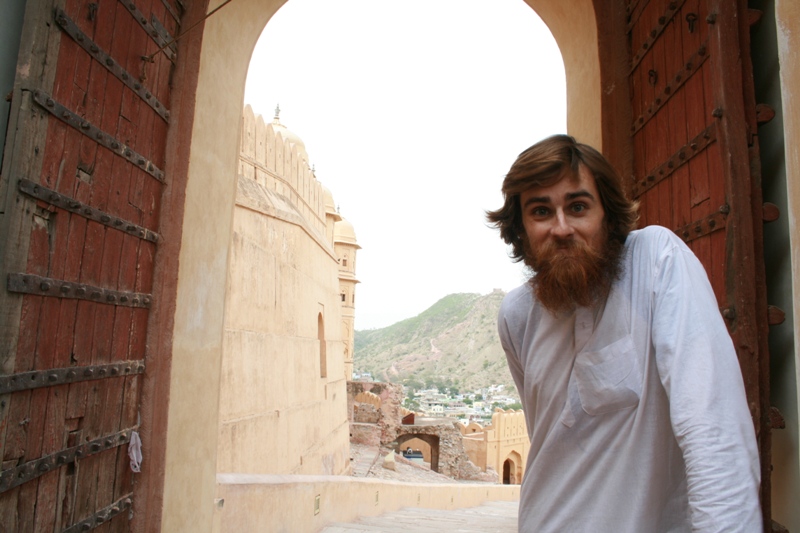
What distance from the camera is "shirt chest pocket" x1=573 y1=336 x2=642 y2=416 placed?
5.07 ft

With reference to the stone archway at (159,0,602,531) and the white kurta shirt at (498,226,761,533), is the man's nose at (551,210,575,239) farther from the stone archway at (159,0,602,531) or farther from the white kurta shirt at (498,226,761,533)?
the stone archway at (159,0,602,531)

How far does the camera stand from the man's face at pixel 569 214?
69.6 inches

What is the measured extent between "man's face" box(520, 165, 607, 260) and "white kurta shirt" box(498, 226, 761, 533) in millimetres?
126

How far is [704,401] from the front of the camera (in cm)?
134

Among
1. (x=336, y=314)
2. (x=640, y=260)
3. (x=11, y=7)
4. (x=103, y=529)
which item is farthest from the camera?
(x=336, y=314)

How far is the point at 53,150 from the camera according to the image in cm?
245

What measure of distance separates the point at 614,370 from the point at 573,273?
29cm

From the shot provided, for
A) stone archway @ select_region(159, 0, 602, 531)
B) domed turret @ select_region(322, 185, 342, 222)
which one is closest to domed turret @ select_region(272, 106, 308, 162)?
domed turret @ select_region(322, 185, 342, 222)

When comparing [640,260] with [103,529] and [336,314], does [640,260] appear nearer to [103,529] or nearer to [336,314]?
[103,529]

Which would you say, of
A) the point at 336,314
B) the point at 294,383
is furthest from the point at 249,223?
the point at 336,314

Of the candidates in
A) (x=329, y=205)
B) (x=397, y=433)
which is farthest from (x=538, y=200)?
(x=397, y=433)

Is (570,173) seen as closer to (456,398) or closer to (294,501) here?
(294,501)

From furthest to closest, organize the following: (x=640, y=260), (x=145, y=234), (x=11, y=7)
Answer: (x=145, y=234), (x=11, y=7), (x=640, y=260)

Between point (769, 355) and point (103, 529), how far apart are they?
3.07 m
